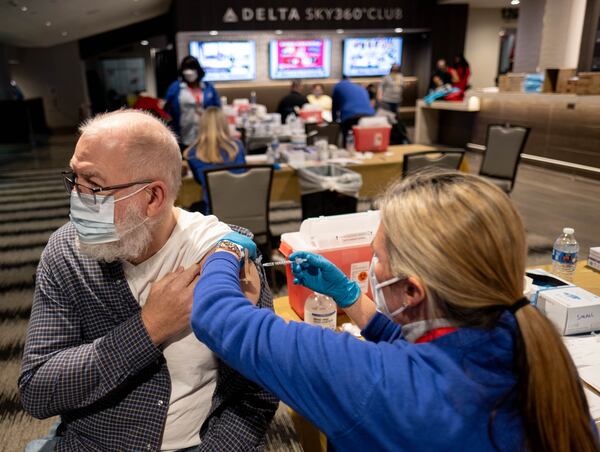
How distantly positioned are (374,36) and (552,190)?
A: 7938 millimetres

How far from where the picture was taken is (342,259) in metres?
1.65

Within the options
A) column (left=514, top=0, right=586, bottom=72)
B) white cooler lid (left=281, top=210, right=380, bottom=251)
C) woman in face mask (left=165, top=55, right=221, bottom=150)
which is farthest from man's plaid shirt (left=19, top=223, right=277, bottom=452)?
column (left=514, top=0, right=586, bottom=72)

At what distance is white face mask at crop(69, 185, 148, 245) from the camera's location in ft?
3.93

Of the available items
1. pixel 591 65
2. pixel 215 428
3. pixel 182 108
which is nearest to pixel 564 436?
pixel 215 428

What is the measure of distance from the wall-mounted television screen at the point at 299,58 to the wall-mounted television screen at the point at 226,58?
1.81 feet

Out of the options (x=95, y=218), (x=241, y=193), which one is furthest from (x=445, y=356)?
(x=241, y=193)

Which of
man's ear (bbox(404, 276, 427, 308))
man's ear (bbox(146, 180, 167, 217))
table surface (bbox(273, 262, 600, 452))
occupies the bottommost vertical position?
table surface (bbox(273, 262, 600, 452))

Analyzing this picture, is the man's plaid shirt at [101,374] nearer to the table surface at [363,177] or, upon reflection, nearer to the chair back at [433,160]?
the table surface at [363,177]

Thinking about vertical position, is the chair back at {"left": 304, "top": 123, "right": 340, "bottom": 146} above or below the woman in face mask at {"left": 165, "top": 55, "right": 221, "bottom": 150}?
below

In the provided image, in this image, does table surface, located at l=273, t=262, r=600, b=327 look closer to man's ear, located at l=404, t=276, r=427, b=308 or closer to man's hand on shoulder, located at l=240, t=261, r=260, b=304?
man's hand on shoulder, located at l=240, t=261, r=260, b=304

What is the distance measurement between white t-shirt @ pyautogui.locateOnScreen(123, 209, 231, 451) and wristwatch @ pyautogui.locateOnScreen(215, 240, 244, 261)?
0.12 metres

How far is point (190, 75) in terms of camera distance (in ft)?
17.8

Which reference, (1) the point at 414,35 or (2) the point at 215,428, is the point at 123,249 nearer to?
(2) the point at 215,428

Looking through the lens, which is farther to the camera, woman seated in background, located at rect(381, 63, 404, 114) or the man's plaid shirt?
woman seated in background, located at rect(381, 63, 404, 114)
